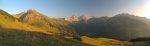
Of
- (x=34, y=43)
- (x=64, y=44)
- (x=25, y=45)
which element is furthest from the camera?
(x=64, y=44)

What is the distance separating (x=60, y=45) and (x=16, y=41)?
5.45 m

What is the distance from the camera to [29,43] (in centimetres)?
3016

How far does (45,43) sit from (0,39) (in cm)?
540

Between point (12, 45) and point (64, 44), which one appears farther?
point (64, 44)

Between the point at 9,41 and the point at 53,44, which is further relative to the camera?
the point at 53,44

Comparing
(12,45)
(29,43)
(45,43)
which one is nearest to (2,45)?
(12,45)

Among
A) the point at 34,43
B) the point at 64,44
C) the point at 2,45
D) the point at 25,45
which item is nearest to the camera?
the point at 2,45

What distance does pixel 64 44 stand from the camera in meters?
34.2

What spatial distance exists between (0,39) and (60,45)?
6901 millimetres

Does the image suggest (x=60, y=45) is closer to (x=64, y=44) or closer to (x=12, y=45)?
(x=64, y=44)

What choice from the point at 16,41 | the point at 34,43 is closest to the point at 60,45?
the point at 34,43

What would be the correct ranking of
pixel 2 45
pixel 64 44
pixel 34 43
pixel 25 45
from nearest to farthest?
pixel 2 45
pixel 25 45
pixel 34 43
pixel 64 44

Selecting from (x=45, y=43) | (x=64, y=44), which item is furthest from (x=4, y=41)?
(x=64, y=44)

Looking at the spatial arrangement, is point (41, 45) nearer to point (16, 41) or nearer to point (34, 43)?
point (34, 43)
